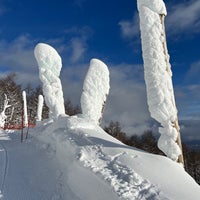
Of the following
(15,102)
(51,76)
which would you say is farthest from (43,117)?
(51,76)

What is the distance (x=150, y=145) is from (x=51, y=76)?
4564cm

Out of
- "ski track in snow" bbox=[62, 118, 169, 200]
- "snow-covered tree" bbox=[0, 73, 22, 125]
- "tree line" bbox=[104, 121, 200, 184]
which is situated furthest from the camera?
"tree line" bbox=[104, 121, 200, 184]

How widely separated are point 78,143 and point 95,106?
20.7 ft

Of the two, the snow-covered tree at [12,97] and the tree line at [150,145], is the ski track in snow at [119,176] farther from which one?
the tree line at [150,145]

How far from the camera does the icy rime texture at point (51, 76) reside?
52.8 feet


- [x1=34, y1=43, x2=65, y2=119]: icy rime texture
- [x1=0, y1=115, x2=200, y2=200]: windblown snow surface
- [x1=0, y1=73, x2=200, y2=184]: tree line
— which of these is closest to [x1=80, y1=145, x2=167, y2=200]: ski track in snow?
[x1=0, y1=115, x2=200, y2=200]: windblown snow surface

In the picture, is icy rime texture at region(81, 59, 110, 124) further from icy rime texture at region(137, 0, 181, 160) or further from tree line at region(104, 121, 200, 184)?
tree line at region(104, 121, 200, 184)

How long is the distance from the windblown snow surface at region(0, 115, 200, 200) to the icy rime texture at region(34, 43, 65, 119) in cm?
550

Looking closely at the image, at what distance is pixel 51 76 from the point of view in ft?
53.9

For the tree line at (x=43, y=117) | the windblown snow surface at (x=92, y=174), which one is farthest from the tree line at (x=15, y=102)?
the windblown snow surface at (x=92, y=174)

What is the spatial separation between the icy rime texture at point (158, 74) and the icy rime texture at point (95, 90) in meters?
6.44

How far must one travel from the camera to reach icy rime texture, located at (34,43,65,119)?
16.1m

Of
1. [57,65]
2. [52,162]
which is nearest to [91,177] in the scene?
[52,162]

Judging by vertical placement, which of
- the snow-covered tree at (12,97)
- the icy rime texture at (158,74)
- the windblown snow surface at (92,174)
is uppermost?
the snow-covered tree at (12,97)
